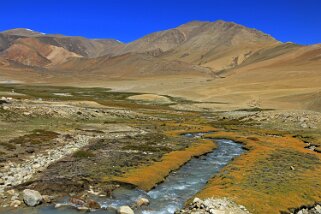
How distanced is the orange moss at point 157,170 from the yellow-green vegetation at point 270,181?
4.23 metres

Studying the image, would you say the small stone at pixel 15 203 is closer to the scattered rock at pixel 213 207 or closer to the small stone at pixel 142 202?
the small stone at pixel 142 202

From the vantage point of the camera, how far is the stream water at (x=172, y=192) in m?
25.9

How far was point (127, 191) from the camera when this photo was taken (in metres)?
30.1

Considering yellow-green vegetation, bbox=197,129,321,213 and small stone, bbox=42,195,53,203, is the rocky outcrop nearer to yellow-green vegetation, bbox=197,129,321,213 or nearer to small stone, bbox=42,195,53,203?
yellow-green vegetation, bbox=197,129,321,213

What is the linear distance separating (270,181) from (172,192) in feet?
25.6

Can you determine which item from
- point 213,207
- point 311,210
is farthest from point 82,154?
point 311,210

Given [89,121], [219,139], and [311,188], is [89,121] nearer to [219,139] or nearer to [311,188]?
[219,139]

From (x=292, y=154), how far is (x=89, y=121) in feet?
147

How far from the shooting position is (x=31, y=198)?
2570 centimetres

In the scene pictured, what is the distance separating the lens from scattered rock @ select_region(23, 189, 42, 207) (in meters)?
25.6

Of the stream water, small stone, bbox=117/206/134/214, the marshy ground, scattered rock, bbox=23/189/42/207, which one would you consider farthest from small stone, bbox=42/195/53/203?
small stone, bbox=117/206/134/214

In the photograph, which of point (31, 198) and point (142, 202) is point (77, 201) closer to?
point (31, 198)

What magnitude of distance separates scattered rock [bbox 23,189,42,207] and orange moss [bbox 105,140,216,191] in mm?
7051

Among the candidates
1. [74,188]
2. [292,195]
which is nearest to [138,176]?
[74,188]
